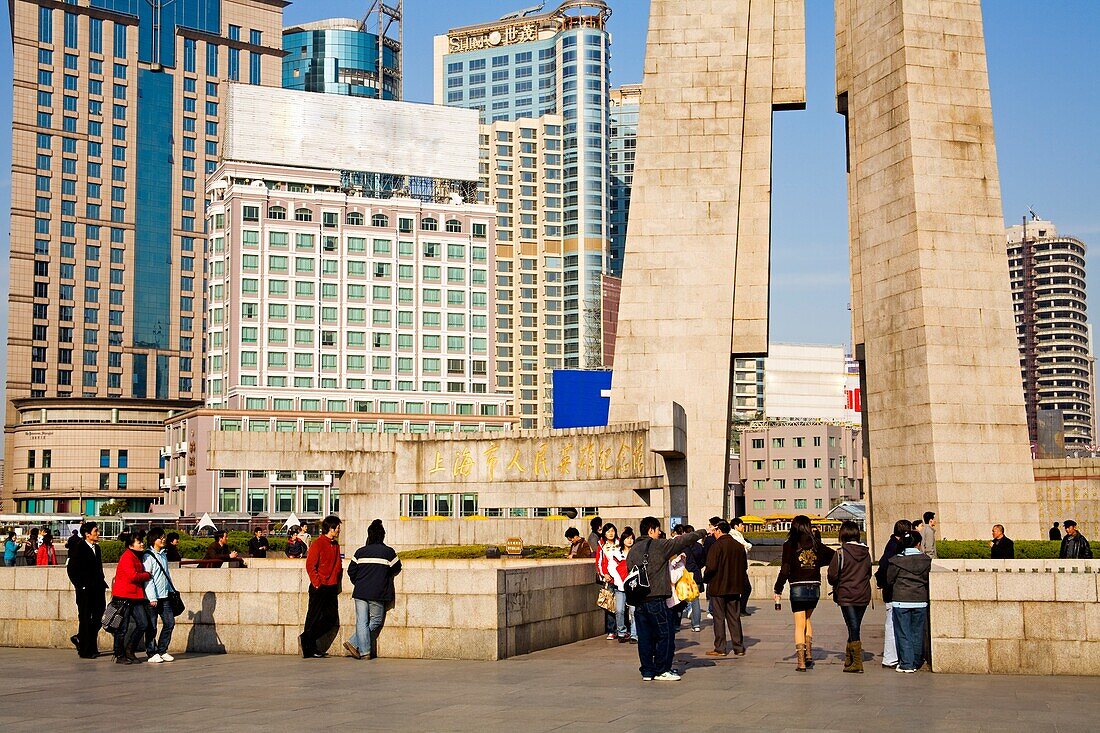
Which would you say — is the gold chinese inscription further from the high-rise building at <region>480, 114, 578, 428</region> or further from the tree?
the high-rise building at <region>480, 114, 578, 428</region>

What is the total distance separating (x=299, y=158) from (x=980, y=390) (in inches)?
3394

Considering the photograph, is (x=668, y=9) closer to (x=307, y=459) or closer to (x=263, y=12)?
(x=307, y=459)

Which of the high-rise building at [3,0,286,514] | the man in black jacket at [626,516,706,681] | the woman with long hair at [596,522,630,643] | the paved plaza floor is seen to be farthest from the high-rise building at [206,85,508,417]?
the man in black jacket at [626,516,706,681]

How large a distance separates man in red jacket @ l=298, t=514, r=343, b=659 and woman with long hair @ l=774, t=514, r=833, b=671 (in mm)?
5794

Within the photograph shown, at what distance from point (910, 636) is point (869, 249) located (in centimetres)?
1884

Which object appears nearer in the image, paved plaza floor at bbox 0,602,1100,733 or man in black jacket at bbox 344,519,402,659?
paved plaza floor at bbox 0,602,1100,733

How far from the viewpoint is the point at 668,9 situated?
3453cm

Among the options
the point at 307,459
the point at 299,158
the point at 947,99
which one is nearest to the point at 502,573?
the point at 307,459

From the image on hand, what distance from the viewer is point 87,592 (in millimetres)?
17281

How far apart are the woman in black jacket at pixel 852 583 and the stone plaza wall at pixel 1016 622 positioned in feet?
2.74

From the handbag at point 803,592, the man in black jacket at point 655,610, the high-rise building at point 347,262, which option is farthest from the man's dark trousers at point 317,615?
the high-rise building at point 347,262

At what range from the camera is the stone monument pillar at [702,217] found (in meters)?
33.2

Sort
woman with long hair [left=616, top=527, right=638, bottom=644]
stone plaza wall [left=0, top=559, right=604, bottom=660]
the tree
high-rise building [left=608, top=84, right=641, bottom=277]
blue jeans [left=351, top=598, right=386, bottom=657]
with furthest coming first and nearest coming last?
high-rise building [left=608, top=84, right=641, bottom=277]
the tree
woman with long hair [left=616, top=527, right=638, bottom=644]
blue jeans [left=351, top=598, right=386, bottom=657]
stone plaza wall [left=0, top=559, right=604, bottom=660]

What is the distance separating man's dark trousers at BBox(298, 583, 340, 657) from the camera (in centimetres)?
1678
